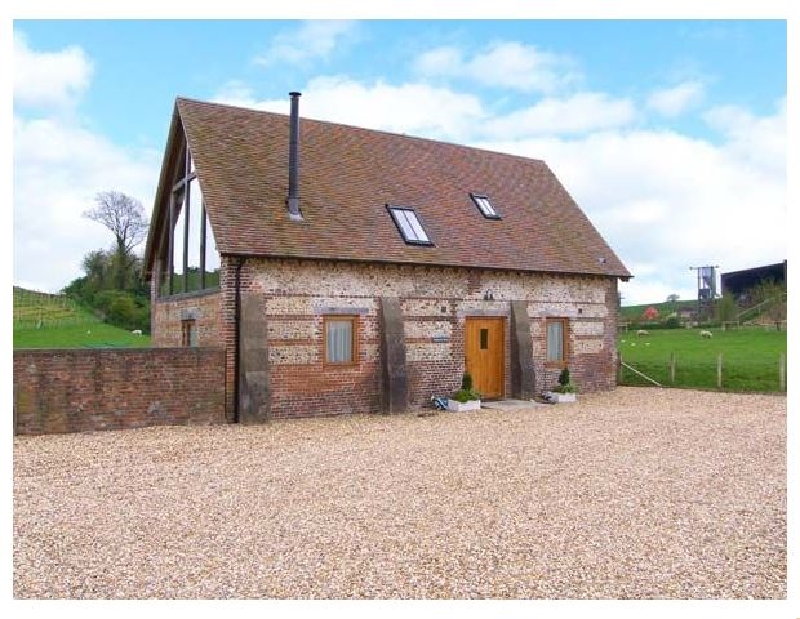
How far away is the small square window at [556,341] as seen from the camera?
20.2 meters

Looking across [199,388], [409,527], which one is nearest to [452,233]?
[199,388]

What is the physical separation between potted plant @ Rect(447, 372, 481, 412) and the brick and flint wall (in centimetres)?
61

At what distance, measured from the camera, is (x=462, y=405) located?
16.9 meters

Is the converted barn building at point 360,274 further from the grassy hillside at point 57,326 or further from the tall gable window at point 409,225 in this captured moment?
the grassy hillside at point 57,326

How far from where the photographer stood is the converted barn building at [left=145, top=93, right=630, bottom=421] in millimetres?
15328

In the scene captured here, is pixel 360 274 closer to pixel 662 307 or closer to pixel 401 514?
pixel 401 514

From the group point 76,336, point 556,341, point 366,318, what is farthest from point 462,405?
point 76,336

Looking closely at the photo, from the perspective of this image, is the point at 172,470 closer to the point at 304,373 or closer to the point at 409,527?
the point at 409,527

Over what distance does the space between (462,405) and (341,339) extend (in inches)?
134

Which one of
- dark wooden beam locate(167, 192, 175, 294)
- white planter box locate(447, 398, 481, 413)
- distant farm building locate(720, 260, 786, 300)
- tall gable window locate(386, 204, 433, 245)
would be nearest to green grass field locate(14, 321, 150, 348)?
dark wooden beam locate(167, 192, 175, 294)

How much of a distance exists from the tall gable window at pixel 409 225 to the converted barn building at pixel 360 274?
0.04 metres

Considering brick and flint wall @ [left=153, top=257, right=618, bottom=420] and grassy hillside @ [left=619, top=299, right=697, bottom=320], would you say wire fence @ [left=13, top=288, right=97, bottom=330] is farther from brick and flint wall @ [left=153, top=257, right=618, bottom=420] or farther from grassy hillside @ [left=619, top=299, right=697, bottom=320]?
grassy hillside @ [left=619, top=299, right=697, bottom=320]

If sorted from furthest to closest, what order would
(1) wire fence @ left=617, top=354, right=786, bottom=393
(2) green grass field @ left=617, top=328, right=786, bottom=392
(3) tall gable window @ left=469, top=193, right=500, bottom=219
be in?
1. (2) green grass field @ left=617, top=328, right=786, bottom=392
2. (1) wire fence @ left=617, top=354, right=786, bottom=393
3. (3) tall gable window @ left=469, top=193, right=500, bottom=219

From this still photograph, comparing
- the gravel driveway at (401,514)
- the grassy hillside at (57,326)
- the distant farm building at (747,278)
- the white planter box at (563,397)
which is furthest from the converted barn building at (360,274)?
the distant farm building at (747,278)
